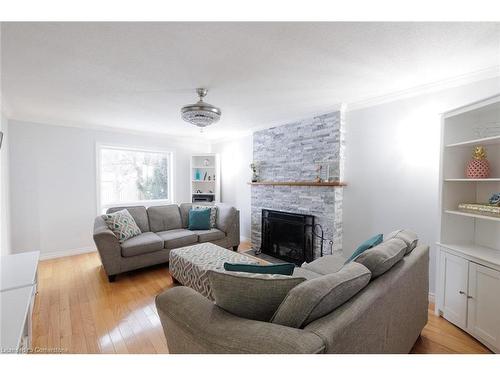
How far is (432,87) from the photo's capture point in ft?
7.61

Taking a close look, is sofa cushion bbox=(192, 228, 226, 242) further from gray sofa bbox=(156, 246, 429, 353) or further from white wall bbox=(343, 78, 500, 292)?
gray sofa bbox=(156, 246, 429, 353)

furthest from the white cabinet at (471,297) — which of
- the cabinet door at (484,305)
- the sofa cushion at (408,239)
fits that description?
the sofa cushion at (408,239)

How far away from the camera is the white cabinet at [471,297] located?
168cm

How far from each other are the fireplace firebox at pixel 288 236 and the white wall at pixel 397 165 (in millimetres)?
534

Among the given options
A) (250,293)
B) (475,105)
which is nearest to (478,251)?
(475,105)

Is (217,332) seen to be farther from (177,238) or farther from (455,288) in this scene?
(177,238)

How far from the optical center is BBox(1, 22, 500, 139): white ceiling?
1448 millimetres

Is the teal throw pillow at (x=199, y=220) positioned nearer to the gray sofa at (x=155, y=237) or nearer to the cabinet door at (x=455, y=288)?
the gray sofa at (x=155, y=237)

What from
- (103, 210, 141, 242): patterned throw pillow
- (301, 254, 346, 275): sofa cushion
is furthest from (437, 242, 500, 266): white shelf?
(103, 210, 141, 242): patterned throw pillow

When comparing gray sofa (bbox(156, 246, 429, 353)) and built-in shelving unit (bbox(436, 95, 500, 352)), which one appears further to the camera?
built-in shelving unit (bbox(436, 95, 500, 352))

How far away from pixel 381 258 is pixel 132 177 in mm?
4624

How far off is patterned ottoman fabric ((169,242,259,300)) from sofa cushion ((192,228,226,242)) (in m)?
0.76
